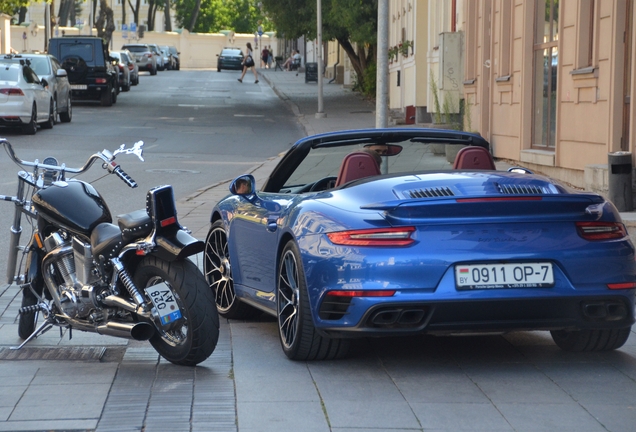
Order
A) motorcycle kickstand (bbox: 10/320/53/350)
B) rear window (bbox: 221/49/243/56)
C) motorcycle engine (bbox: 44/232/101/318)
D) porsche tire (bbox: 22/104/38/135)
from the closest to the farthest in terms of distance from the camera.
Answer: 1. motorcycle engine (bbox: 44/232/101/318)
2. motorcycle kickstand (bbox: 10/320/53/350)
3. porsche tire (bbox: 22/104/38/135)
4. rear window (bbox: 221/49/243/56)

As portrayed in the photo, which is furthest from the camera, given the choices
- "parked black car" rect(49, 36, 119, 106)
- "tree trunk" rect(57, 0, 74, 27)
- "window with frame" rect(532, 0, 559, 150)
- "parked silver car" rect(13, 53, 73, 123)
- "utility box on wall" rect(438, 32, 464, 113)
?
"tree trunk" rect(57, 0, 74, 27)

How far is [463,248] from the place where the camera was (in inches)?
207

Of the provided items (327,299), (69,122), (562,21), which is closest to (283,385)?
(327,299)

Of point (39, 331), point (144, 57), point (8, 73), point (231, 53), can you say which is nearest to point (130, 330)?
point (39, 331)

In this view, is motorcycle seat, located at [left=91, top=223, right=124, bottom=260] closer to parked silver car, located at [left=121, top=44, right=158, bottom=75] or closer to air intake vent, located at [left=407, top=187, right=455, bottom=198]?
air intake vent, located at [left=407, top=187, right=455, bottom=198]

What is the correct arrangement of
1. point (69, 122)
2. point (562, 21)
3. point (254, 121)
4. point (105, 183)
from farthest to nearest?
point (254, 121) < point (69, 122) < point (105, 183) < point (562, 21)

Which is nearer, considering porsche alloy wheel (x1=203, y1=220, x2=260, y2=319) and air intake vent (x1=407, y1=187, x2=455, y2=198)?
air intake vent (x1=407, y1=187, x2=455, y2=198)

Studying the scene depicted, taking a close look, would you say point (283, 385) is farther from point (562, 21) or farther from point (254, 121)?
point (254, 121)

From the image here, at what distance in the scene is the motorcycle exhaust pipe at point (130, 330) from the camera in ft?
17.8

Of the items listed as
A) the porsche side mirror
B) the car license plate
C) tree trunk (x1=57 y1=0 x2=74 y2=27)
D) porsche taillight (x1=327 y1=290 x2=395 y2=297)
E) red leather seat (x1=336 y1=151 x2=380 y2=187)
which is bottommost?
porsche taillight (x1=327 y1=290 x2=395 y2=297)

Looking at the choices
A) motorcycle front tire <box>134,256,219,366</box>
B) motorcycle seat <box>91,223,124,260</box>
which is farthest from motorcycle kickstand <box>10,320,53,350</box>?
motorcycle front tire <box>134,256,219,366</box>

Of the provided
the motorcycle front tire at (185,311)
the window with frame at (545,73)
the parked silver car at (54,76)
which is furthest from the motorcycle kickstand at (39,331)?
the parked silver car at (54,76)

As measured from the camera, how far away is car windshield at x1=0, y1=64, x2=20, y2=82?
967 inches

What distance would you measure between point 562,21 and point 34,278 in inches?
419
